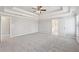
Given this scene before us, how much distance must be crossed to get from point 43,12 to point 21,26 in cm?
58

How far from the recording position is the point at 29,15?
2.03 m

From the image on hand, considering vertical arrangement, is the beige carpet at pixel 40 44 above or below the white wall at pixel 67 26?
below

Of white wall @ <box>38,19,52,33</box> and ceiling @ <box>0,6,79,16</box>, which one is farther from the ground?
ceiling @ <box>0,6,79,16</box>

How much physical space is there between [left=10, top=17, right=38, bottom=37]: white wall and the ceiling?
132 millimetres

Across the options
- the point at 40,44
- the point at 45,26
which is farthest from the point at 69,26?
the point at 40,44

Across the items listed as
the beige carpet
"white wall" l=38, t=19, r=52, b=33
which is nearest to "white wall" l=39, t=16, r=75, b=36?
"white wall" l=38, t=19, r=52, b=33

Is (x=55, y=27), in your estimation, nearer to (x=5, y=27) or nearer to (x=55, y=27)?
(x=55, y=27)

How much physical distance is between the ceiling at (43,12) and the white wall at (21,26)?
13cm

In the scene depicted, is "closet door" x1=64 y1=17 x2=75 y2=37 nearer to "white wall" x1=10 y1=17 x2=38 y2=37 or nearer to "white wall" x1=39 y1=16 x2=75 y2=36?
"white wall" x1=39 y1=16 x2=75 y2=36

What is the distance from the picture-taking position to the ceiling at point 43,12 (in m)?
1.97

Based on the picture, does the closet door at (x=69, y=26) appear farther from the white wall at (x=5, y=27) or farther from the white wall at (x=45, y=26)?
the white wall at (x=5, y=27)

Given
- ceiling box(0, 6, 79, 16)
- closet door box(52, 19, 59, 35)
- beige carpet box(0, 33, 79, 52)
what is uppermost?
ceiling box(0, 6, 79, 16)

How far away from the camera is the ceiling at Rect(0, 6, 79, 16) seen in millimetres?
1974

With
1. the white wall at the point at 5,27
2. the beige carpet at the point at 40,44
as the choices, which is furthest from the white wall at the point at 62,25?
the white wall at the point at 5,27
